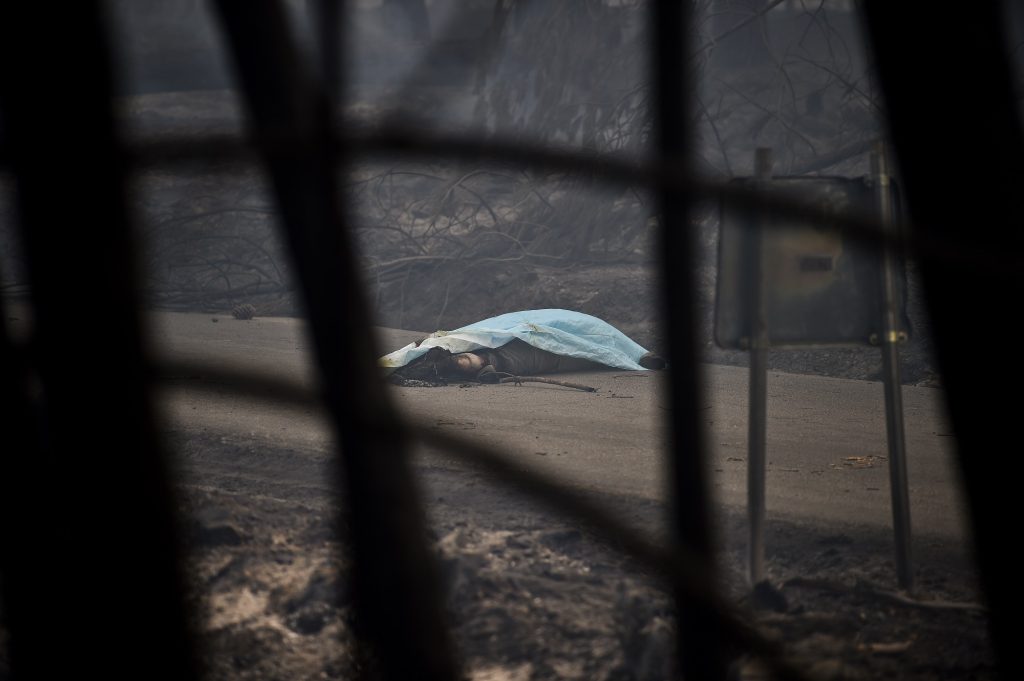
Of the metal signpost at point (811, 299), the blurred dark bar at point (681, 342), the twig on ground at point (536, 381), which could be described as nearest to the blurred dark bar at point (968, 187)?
the blurred dark bar at point (681, 342)

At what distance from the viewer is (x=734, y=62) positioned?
12.4 metres

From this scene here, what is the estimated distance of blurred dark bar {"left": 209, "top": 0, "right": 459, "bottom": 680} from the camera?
19.7 inches

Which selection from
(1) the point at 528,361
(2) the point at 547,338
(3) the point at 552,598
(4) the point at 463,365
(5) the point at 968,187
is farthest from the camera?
(2) the point at 547,338

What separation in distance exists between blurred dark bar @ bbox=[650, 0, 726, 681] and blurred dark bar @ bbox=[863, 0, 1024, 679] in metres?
0.10

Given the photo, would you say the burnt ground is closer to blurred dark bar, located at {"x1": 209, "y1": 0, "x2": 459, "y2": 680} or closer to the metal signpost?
the metal signpost

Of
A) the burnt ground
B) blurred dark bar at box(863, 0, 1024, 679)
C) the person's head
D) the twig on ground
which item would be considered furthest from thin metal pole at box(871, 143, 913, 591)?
the person's head

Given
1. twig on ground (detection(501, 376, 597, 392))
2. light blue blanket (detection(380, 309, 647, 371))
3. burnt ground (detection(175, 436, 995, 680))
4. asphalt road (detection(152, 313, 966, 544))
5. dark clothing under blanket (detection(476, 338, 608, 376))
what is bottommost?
burnt ground (detection(175, 436, 995, 680))

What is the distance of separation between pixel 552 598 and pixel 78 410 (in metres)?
2.04

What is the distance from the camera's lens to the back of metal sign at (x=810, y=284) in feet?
7.07

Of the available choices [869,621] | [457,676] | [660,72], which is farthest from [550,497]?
[869,621]

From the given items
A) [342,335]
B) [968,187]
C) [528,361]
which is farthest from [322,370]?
[528,361]

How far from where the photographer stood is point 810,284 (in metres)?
2.27

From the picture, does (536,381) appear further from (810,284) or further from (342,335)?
(342,335)

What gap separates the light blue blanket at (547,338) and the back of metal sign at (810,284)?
366 cm
